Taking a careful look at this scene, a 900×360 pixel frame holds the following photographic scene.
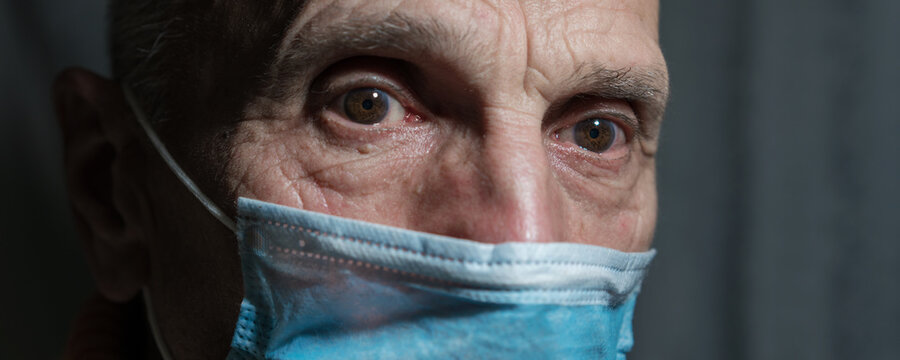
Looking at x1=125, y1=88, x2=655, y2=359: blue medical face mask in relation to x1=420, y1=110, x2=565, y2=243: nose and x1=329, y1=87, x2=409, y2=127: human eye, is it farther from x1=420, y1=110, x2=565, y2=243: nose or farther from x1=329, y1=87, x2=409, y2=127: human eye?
x1=329, y1=87, x2=409, y2=127: human eye

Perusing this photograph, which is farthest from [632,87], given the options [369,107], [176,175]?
[176,175]

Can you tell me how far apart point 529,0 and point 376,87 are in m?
0.32

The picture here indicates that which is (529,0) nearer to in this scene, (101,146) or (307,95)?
(307,95)

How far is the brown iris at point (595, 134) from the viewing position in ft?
5.51

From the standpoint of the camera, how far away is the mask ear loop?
148 centimetres

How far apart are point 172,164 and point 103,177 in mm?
300

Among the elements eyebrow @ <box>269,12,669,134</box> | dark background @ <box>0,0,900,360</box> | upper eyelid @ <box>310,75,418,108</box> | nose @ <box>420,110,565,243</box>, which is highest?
eyebrow @ <box>269,12,669,134</box>

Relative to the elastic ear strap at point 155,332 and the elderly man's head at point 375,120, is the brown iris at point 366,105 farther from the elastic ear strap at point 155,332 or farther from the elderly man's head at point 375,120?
the elastic ear strap at point 155,332

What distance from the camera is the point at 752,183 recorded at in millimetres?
2633

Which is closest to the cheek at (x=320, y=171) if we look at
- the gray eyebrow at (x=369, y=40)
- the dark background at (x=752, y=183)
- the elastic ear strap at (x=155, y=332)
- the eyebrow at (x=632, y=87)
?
the gray eyebrow at (x=369, y=40)

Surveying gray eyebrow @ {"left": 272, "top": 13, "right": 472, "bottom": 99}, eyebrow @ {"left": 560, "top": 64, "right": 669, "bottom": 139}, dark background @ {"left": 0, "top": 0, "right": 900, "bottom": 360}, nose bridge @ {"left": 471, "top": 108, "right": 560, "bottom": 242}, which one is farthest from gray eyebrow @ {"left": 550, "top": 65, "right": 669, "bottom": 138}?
dark background @ {"left": 0, "top": 0, "right": 900, "bottom": 360}

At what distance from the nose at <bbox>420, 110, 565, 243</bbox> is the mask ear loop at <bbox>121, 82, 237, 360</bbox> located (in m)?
0.38

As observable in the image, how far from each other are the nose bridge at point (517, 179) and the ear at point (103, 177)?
0.80 meters

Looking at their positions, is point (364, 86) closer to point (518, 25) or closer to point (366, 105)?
point (366, 105)
